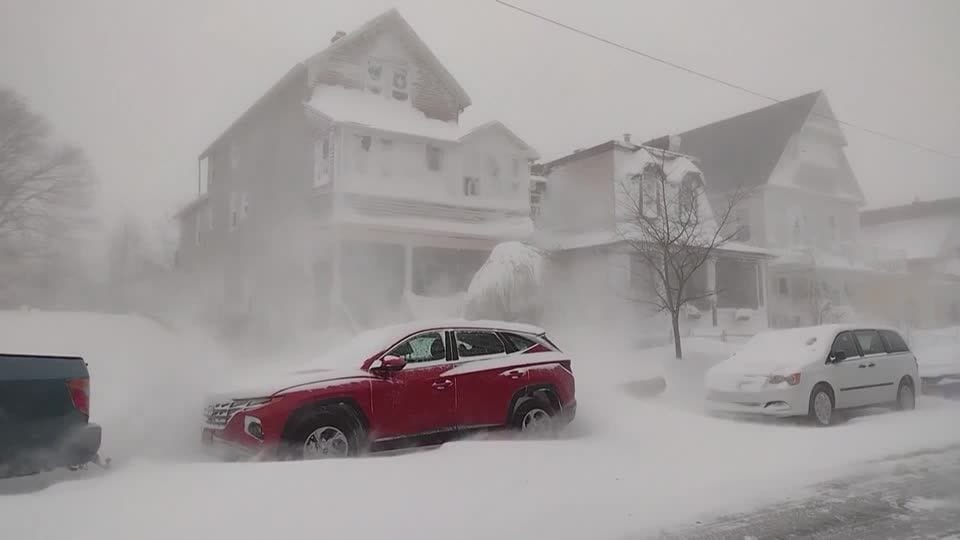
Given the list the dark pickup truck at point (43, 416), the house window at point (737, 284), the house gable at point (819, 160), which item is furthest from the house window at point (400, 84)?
the house gable at point (819, 160)

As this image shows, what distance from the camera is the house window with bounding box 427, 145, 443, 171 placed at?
291 inches

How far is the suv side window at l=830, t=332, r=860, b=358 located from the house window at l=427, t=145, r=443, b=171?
4927 millimetres

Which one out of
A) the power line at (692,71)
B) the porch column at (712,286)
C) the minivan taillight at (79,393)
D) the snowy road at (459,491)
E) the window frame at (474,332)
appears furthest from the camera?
the porch column at (712,286)

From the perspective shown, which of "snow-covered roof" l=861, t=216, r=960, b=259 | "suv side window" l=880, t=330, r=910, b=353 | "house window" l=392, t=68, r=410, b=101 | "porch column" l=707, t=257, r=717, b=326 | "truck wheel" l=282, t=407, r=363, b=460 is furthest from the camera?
"snow-covered roof" l=861, t=216, r=960, b=259

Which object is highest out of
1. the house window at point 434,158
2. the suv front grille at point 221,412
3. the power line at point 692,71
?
the power line at point 692,71

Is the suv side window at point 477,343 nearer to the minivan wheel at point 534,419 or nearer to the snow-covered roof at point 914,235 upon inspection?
the minivan wheel at point 534,419

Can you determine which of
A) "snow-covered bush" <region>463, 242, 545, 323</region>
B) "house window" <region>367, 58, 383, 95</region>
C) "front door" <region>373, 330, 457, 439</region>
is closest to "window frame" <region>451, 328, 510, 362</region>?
"front door" <region>373, 330, 457, 439</region>

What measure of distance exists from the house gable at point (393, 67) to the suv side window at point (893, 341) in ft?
19.4

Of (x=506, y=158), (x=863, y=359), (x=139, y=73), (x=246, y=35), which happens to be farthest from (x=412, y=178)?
(x=863, y=359)

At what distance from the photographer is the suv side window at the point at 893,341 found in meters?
8.41

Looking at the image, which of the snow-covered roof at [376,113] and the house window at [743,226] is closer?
the snow-covered roof at [376,113]

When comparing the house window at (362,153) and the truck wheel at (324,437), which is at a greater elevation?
the house window at (362,153)

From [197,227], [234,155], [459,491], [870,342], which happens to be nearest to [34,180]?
[197,227]

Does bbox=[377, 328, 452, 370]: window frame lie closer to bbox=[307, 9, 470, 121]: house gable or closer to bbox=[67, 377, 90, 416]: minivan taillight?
bbox=[67, 377, 90, 416]: minivan taillight
